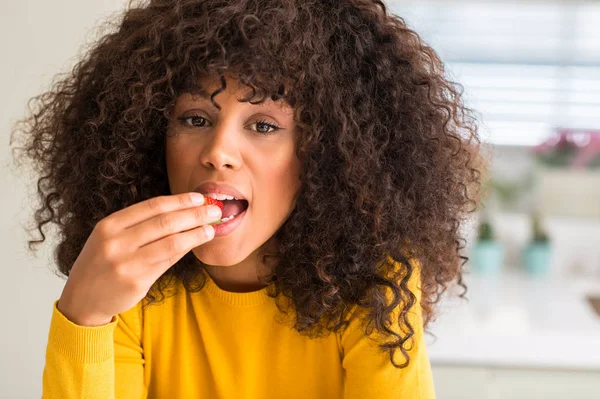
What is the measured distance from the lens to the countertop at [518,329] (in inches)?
73.3

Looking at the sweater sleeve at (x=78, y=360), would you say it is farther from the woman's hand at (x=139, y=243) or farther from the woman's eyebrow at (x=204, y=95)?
the woman's eyebrow at (x=204, y=95)

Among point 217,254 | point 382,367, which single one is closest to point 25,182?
point 217,254

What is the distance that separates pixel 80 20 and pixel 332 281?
3.42 ft

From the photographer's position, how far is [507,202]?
2619 millimetres

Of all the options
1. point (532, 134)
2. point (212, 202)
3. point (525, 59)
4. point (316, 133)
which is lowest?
point (212, 202)

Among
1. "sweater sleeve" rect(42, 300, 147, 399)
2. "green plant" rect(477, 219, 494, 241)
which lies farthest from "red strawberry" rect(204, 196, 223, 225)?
"green plant" rect(477, 219, 494, 241)

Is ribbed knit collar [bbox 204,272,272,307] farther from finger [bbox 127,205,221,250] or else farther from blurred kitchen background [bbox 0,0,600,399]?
blurred kitchen background [bbox 0,0,600,399]

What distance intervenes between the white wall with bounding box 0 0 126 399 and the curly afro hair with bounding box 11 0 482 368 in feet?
1.90

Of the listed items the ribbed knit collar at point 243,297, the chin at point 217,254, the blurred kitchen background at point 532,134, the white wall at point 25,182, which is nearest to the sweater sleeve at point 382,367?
the ribbed knit collar at point 243,297

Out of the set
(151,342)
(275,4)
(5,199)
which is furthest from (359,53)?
(5,199)

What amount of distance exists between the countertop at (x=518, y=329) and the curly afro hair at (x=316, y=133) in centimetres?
50

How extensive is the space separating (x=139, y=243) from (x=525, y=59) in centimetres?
195

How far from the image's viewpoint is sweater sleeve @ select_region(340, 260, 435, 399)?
116cm

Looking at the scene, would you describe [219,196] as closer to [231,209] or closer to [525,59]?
[231,209]
